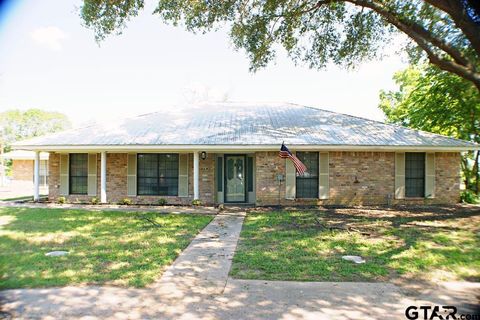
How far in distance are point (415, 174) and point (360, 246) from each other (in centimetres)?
793

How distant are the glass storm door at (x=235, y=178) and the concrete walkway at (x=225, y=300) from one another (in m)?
8.64

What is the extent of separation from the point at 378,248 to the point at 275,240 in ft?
7.15

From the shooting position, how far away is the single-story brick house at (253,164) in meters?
12.5

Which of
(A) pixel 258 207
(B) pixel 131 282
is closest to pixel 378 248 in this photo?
(B) pixel 131 282

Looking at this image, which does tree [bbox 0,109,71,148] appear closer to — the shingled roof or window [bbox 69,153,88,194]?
the shingled roof

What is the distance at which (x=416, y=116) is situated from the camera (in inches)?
679

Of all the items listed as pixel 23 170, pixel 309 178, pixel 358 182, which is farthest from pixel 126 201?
pixel 23 170

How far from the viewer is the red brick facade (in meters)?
12.6

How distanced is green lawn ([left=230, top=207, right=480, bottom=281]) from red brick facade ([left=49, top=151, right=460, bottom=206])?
6.35ft

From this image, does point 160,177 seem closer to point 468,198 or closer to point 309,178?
point 309,178

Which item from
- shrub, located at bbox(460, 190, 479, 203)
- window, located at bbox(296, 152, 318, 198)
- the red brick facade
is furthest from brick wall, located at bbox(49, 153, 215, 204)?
shrub, located at bbox(460, 190, 479, 203)

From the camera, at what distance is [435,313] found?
3.78 m

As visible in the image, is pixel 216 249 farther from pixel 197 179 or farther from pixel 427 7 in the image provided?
pixel 427 7

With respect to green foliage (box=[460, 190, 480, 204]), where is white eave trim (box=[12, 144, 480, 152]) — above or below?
above
